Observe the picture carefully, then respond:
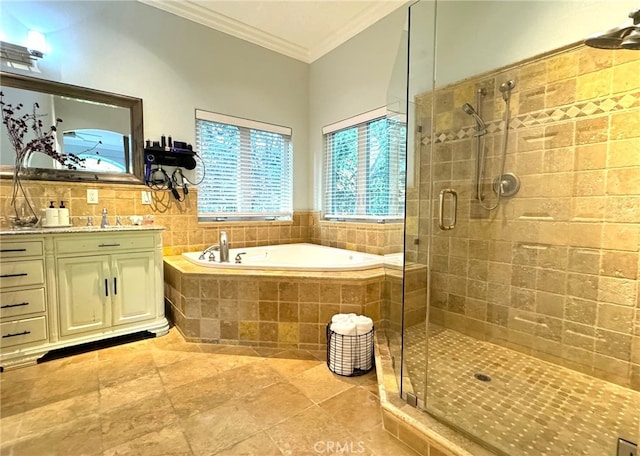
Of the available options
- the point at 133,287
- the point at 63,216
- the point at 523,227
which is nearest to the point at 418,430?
the point at 523,227

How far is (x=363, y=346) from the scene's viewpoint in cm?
178

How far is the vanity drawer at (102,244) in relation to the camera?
76.3 inches

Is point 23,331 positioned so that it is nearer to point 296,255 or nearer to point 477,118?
point 296,255

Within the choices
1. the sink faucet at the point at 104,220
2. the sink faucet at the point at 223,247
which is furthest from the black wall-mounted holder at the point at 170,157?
the sink faucet at the point at 223,247

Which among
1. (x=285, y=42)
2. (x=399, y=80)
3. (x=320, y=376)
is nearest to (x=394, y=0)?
(x=399, y=80)

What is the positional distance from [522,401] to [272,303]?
59.2 inches

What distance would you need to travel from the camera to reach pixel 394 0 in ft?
8.39

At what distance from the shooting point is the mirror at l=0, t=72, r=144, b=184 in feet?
6.87

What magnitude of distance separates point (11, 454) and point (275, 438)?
41.0 inches

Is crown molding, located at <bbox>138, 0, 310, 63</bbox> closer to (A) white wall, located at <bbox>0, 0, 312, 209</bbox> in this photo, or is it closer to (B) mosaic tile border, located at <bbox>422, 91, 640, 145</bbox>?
(A) white wall, located at <bbox>0, 0, 312, 209</bbox>

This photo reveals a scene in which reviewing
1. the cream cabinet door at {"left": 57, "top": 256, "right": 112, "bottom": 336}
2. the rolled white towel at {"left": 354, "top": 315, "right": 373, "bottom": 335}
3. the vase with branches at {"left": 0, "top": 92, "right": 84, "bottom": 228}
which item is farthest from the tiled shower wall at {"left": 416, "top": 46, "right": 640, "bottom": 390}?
the vase with branches at {"left": 0, "top": 92, "right": 84, "bottom": 228}

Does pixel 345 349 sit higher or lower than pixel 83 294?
lower

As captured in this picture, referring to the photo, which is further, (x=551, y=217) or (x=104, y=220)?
(x=104, y=220)

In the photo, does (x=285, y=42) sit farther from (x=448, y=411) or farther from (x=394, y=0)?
(x=448, y=411)
